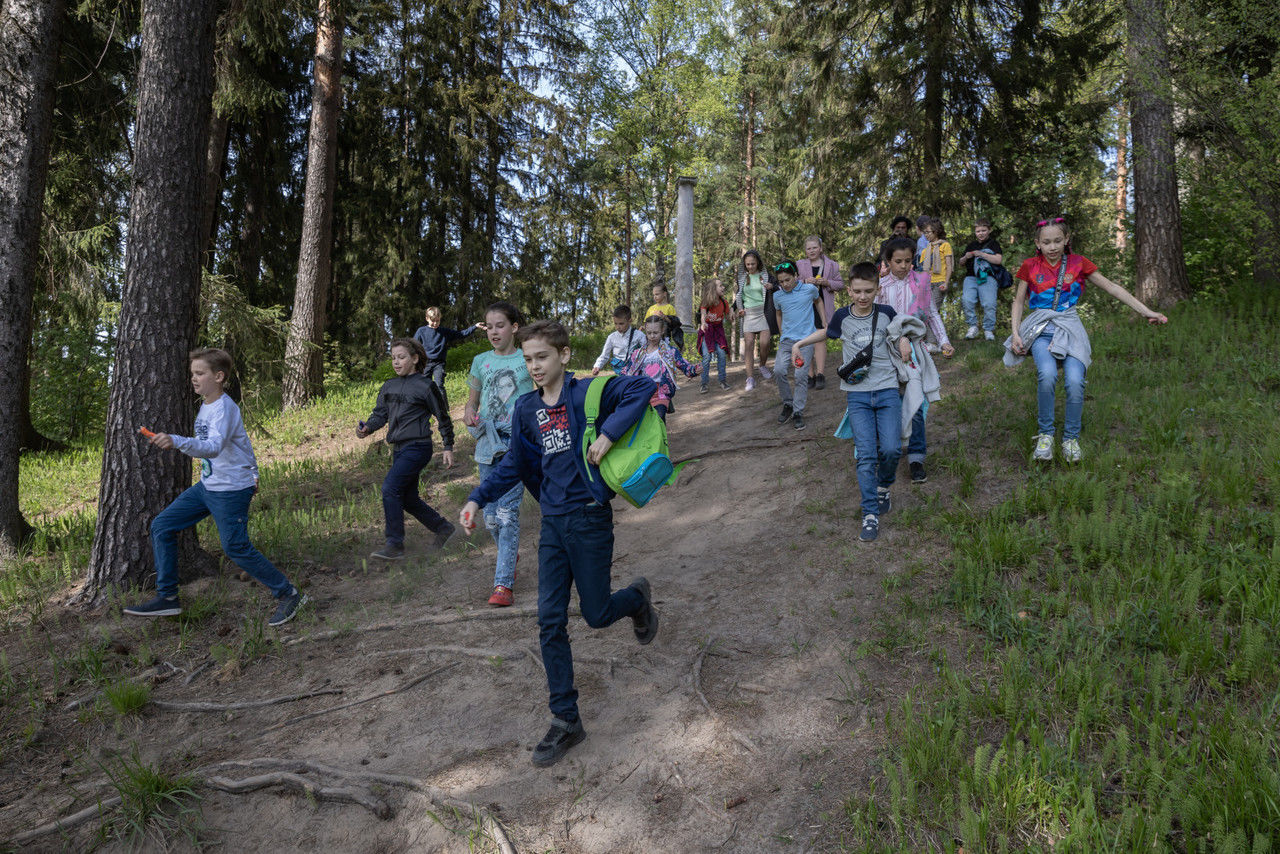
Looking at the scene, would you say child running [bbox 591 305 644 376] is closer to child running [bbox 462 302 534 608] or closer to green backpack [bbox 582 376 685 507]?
child running [bbox 462 302 534 608]

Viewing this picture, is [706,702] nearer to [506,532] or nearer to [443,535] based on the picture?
[506,532]

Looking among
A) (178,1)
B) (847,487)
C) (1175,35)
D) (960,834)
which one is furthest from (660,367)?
(1175,35)

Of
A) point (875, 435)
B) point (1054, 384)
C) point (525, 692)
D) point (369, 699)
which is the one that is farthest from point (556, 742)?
point (1054, 384)

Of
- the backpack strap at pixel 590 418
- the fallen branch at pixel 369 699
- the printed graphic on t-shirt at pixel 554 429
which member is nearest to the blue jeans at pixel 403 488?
the fallen branch at pixel 369 699

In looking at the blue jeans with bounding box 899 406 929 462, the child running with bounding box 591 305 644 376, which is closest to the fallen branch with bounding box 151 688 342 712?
the blue jeans with bounding box 899 406 929 462

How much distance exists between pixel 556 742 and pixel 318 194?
530 inches

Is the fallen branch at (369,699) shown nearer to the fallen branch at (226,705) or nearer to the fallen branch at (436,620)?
the fallen branch at (226,705)

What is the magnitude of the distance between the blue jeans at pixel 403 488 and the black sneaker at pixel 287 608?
4.43 feet

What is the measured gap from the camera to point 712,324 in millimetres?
12039

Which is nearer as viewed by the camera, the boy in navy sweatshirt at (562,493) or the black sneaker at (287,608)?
the boy in navy sweatshirt at (562,493)

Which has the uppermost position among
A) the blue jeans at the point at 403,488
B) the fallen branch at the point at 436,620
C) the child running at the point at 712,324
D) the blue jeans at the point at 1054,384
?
the child running at the point at 712,324

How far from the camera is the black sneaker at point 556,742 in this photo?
12.1 ft

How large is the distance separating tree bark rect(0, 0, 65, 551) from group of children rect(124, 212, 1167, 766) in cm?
211

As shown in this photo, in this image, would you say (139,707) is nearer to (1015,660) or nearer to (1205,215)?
(1015,660)
